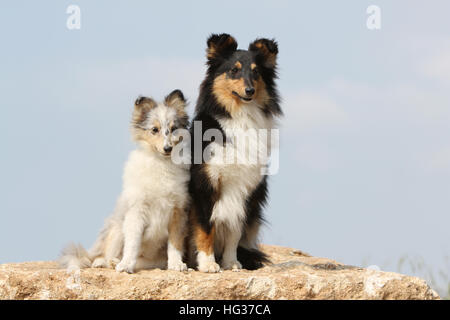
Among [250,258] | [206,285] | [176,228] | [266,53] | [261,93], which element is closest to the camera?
[206,285]

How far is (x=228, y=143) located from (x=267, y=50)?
3.76 feet

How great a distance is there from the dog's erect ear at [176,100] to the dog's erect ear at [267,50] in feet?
3.26

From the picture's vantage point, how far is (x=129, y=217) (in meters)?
6.04

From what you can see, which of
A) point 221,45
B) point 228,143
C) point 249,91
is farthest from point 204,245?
point 221,45

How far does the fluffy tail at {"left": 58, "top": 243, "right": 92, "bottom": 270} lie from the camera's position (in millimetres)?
6426

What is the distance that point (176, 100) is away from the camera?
6367mm

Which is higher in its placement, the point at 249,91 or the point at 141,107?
the point at 249,91

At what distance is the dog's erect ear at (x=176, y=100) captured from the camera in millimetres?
6359

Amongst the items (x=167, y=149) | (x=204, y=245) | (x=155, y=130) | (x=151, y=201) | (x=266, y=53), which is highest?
(x=266, y=53)

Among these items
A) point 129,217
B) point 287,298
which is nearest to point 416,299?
point 287,298

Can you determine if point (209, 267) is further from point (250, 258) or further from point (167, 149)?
point (167, 149)

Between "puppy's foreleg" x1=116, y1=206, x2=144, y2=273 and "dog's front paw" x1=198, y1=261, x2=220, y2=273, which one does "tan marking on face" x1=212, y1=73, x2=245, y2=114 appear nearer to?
"puppy's foreleg" x1=116, y1=206, x2=144, y2=273

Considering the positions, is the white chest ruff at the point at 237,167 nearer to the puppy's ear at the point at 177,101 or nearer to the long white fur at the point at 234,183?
the long white fur at the point at 234,183

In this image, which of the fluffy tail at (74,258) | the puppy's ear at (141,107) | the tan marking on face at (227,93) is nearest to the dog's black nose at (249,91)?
the tan marking on face at (227,93)
